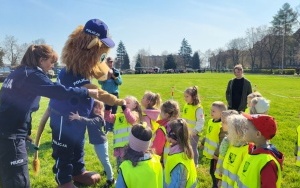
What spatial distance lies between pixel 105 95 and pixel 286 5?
3615 inches

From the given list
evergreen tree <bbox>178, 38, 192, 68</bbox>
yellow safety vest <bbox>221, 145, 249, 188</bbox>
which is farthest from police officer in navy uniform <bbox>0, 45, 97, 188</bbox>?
evergreen tree <bbox>178, 38, 192, 68</bbox>

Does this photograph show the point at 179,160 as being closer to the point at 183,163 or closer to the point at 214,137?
the point at 183,163

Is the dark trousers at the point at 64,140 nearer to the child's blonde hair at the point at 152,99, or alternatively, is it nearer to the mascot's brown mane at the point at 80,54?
the mascot's brown mane at the point at 80,54

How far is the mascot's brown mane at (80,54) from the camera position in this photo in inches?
158

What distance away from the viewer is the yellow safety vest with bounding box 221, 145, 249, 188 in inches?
157

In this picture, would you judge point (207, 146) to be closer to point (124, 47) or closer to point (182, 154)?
point (182, 154)

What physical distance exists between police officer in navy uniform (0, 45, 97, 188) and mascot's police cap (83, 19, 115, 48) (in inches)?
32.9

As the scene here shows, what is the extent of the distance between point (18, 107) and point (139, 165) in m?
1.41

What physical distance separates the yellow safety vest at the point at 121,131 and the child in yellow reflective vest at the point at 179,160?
5.09 feet

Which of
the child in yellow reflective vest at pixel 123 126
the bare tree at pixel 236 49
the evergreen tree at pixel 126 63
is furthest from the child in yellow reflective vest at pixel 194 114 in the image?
the evergreen tree at pixel 126 63

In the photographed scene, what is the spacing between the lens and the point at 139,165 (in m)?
3.13

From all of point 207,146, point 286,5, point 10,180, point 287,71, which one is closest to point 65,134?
point 10,180

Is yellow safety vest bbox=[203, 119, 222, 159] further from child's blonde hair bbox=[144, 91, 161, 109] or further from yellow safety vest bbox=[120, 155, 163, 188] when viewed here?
yellow safety vest bbox=[120, 155, 163, 188]

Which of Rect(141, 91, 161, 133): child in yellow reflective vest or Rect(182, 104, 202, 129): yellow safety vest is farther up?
Rect(141, 91, 161, 133): child in yellow reflective vest
